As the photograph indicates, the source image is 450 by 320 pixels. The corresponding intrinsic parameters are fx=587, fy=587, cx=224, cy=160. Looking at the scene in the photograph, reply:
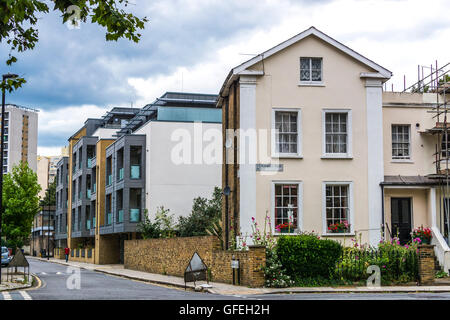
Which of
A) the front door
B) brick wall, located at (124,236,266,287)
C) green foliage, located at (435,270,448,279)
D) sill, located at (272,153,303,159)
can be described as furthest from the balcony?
green foliage, located at (435,270,448,279)

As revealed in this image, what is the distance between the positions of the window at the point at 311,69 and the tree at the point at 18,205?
66.7 feet

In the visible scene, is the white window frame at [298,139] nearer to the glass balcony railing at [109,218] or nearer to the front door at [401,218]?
the front door at [401,218]

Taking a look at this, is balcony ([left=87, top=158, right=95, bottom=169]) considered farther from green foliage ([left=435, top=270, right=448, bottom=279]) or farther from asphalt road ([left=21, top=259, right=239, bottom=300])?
green foliage ([left=435, top=270, right=448, bottom=279])

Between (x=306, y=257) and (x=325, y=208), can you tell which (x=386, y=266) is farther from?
(x=325, y=208)

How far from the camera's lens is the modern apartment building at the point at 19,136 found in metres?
145

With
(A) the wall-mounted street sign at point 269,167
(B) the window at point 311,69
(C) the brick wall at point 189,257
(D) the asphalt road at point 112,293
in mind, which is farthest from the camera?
(B) the window at point 311,69

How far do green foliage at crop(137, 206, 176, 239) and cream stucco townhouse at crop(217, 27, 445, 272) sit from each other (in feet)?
46.0

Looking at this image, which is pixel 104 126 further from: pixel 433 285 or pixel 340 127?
pixel 433 285

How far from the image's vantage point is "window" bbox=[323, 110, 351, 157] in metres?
23.8

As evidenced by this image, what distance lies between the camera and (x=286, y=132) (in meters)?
23.7

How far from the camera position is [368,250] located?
69.0 ft

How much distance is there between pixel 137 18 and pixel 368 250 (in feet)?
50.9

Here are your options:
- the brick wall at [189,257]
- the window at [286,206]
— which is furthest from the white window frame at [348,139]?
the brick wall at [189,257]

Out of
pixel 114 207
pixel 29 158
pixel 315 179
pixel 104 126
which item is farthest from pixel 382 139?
pixel 29 158
